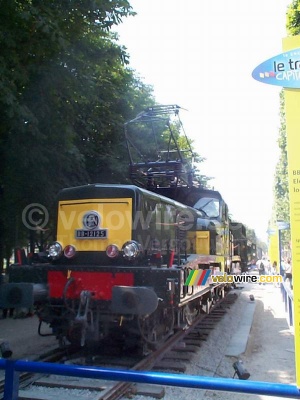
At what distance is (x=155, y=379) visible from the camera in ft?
8.23

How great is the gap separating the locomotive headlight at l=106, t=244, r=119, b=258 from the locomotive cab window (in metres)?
4.22

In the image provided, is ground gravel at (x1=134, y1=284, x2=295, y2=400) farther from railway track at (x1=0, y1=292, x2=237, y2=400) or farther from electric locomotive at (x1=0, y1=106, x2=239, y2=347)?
electric locomotive at (x1=0, y1=106, x2=239, y2=347)

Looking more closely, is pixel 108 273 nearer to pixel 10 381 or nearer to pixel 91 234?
pixel 91 234

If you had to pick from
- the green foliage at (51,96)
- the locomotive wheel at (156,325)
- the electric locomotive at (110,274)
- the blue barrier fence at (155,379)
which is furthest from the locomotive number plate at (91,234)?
the blue barrier fence at (155,379)

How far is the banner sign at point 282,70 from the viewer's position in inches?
97.2

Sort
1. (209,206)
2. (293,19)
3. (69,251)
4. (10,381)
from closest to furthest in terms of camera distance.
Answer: (10,381)
(69,251)
(209,206)
(293,19)

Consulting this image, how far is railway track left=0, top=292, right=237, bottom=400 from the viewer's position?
490cm

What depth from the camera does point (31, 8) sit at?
7.94 meters

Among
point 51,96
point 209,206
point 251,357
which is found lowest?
point 251,357

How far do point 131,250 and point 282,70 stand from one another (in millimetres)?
3925

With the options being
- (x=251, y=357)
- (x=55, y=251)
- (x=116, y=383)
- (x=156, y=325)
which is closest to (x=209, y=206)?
(x=251, y=357)

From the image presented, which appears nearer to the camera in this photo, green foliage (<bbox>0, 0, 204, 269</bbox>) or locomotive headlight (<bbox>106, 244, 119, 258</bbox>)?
locomotive headlight (<bbox>106, 244, 119, 258</bbox>)

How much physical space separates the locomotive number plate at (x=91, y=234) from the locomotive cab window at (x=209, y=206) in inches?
163

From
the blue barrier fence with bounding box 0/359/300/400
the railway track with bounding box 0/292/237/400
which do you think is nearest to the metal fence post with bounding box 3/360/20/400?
the blue barrier fence with bounding box 0/359/300/400
